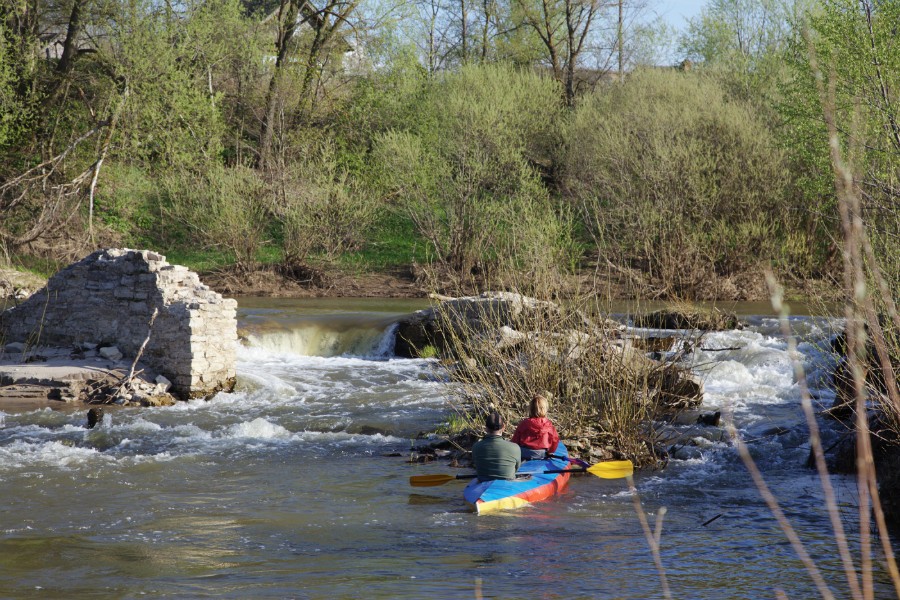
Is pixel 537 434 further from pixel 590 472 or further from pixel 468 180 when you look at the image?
pixel 468 180

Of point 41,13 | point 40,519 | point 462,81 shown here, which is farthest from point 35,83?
point 40,519

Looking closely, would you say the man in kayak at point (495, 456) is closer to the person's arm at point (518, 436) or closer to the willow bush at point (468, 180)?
the person's arm at point (518, 436)

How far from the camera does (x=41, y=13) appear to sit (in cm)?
2836

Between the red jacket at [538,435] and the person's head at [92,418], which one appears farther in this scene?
the person's head at [92,418]

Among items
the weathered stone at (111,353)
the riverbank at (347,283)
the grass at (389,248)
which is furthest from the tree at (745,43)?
the weathered stone at (111,353)

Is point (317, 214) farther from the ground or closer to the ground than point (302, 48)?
closer to the ground

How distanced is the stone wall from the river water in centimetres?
60

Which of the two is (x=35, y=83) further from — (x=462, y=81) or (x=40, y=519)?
(x=40, y=519)

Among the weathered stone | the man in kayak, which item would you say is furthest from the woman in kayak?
the weathered stone

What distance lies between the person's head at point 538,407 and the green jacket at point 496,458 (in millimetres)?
521

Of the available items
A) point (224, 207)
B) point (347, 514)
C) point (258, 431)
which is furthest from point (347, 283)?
point (347, 514)

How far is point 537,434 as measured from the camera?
8805 millimetres

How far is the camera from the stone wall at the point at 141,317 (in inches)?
525

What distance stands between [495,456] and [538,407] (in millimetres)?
733
